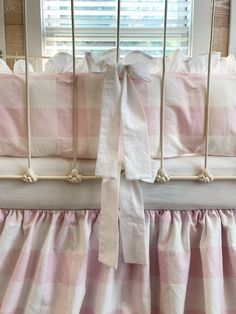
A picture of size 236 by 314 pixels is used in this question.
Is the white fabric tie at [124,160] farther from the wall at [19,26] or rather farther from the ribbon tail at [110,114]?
the wall at [19,26]

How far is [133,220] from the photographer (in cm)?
70

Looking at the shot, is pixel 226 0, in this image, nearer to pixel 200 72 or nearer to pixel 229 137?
pixel 200 72

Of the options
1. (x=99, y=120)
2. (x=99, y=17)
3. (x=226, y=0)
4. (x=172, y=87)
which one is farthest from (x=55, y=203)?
(x=226, y=0)

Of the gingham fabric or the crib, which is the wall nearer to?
the crib

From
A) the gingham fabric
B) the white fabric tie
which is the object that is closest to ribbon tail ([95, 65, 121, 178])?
the white fabric tie

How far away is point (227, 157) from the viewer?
754mm

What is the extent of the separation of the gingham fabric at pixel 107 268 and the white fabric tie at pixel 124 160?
0.05 m

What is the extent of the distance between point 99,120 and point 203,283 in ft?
1.42

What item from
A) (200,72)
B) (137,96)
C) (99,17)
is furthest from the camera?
(99,17)

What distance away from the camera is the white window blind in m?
1.87

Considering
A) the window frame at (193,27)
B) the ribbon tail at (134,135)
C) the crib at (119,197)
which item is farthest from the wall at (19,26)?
the ribbon tail at (134,135)

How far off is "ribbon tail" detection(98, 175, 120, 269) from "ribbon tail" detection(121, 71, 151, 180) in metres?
0.05

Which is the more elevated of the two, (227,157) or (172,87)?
(172,87)

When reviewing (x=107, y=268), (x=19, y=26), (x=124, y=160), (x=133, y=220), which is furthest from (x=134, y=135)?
(x=19, y=26)
